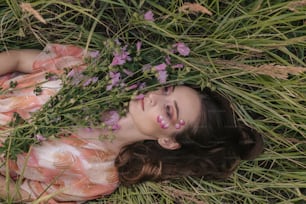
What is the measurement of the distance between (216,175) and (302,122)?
337 millimetres

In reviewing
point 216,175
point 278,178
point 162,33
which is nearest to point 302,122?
point 278,178

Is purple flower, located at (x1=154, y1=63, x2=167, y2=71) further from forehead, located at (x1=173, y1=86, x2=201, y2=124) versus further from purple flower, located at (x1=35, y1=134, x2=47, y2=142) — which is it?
purple flower, located at (x1=35, y1=134, x2=47, y2=142)

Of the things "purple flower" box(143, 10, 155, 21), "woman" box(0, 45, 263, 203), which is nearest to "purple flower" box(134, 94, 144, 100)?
"woman" box(0, 45, 263, 203)

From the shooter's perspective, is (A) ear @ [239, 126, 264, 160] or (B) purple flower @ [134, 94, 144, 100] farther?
(A) ear @ [239, 126, 264, 160]

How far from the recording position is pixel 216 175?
168 cm

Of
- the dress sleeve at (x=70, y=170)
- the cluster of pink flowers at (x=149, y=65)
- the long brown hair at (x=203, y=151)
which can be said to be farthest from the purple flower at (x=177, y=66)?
the dress sleeve at (x=70, y=170)

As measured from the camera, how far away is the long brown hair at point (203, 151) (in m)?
1.51

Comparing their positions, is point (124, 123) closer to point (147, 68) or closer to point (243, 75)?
point (147, 68)

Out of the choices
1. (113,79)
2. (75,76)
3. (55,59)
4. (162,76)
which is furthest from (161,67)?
(55,59)

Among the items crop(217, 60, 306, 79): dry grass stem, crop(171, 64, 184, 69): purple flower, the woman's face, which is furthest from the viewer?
crop(171, 64, 184, 69): purple flower

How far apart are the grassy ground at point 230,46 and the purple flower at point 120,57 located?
83mm

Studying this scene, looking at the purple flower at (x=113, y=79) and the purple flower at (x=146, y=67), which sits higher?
the purple flower at (x=146, y=67)

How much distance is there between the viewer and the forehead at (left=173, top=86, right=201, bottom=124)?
1.43 meters

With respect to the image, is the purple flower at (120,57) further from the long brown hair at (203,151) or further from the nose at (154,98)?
the long brown hair at (203,151)
